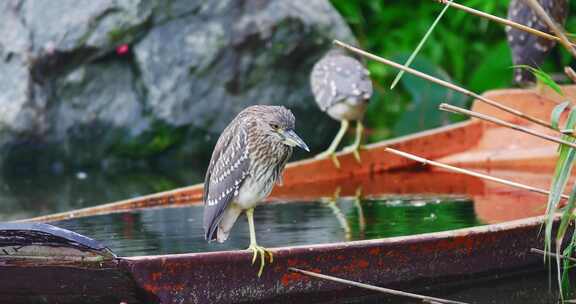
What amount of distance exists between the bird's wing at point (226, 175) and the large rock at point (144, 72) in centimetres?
535

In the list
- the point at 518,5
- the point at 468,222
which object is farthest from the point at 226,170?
the point at 518,5

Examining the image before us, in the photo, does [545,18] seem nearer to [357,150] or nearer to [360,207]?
[360,207]

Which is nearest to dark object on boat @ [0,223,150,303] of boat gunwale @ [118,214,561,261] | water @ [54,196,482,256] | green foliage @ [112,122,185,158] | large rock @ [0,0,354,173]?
boat gunwale @ [118,214,561,261]

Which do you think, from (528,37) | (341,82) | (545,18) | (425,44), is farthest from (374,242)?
(425,44)

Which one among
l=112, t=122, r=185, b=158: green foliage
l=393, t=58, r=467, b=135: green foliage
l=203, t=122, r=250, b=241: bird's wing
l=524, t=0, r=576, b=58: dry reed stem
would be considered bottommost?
l=393, t=58, r=467, b=135: green foliage

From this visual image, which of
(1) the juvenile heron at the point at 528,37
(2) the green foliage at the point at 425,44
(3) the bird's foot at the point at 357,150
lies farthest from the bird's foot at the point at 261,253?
(2) the green foliage at the point at 425,44

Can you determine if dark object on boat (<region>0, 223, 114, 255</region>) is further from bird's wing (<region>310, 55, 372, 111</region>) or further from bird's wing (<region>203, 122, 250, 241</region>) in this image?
bird's wing (<region>310, 55, 372, 111</region>)

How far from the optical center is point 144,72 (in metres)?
10.7

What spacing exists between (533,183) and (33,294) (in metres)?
3.79

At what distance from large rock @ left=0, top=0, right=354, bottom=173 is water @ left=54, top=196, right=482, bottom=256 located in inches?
157

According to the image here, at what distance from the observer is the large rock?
1023 cm

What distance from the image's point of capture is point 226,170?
5.00 metres

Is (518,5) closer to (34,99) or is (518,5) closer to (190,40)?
(190,40)

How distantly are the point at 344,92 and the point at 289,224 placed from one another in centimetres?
217
